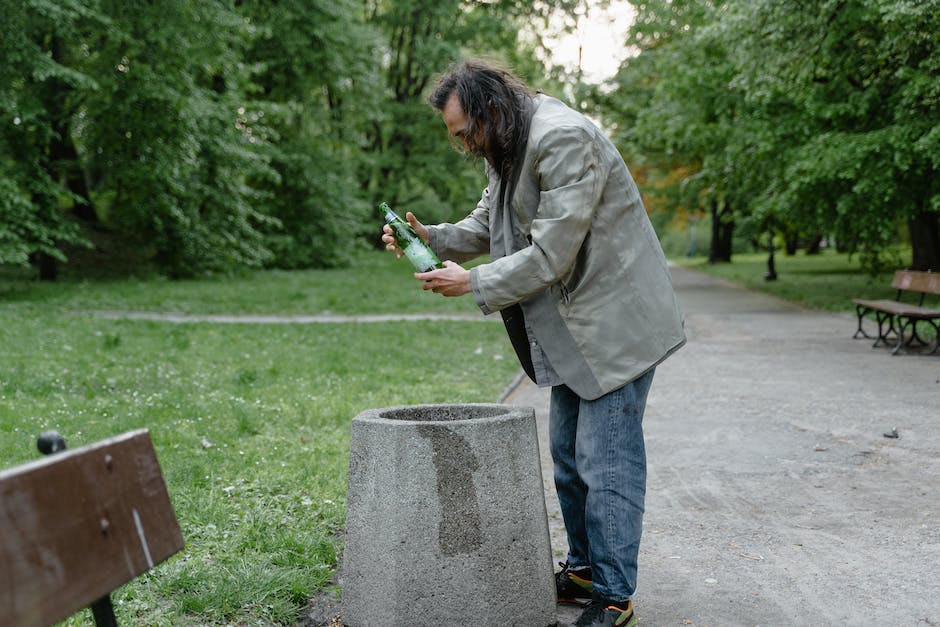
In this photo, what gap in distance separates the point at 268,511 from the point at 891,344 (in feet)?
32.4

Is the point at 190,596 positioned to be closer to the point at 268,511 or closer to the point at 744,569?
the point at 268,511

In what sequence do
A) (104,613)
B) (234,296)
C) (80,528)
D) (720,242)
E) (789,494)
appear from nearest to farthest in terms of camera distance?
(80,528), (104,613), (789,494), (234,296), (720,242)

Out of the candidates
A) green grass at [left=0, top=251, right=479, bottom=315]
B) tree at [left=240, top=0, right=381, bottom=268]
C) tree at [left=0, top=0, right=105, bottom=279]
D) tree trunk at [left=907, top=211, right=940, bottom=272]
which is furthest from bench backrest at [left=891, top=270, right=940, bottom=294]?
tree at [left=240, top=0, right=381, bottom=268]

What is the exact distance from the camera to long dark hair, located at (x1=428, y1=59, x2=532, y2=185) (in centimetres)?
334

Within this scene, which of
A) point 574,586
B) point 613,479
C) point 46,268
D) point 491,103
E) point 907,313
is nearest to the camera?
point 491,103

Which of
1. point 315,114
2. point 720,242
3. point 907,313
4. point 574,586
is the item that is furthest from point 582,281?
point 720,242

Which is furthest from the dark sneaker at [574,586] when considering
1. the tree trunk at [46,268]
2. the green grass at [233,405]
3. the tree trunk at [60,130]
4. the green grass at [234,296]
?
the tree trunk at [46,268]

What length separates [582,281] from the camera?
339 centimetres

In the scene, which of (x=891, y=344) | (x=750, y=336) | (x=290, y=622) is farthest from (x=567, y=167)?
(x=750, y=336)

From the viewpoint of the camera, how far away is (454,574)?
3.34 meters

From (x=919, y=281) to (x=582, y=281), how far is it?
36.3 ft

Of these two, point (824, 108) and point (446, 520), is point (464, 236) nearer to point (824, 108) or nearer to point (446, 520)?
point (446, 520)

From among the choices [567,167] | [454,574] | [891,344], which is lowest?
[891,344]

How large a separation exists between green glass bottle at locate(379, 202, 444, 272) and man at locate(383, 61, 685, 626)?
0.24 feet
